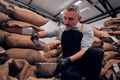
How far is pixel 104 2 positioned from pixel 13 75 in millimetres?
4278

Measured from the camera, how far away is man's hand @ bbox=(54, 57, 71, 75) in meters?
1.46

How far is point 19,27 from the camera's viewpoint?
1.76 metres

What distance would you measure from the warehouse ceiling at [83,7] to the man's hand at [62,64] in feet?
12.6

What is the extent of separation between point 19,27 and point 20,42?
138 mm

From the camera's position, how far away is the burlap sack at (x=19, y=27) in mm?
1718

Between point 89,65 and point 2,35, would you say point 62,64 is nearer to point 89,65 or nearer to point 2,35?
point 89,65

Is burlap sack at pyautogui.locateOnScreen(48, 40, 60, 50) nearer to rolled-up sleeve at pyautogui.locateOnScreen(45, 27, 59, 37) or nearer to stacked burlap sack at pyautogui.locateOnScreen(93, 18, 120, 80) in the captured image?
stacked burlap sack at pyautogui.locateOnScreen(93, 18, 120, 80)

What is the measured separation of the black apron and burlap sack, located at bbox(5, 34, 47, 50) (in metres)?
0.27

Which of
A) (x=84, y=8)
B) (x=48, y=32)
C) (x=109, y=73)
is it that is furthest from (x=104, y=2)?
(x=48, y=32)

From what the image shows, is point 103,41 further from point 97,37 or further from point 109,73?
point 109,73

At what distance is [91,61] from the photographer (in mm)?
1641

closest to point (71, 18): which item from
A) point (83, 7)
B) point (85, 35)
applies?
point (85, 35)

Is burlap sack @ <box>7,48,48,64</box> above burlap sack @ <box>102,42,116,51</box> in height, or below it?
above

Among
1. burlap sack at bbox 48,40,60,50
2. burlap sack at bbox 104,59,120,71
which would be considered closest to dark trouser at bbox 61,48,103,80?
burlap sack at bbox 104,59,120,71
